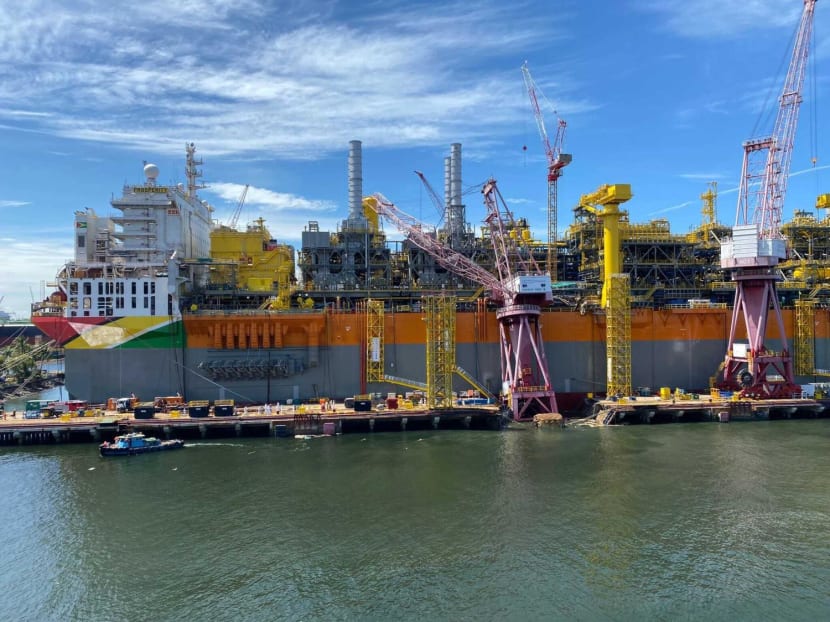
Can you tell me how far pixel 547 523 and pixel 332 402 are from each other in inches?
1050

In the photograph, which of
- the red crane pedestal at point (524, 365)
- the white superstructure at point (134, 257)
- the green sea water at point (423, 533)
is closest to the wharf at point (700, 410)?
the red crane pedestal at point (524, 365)

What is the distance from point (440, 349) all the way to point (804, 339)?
37.9m

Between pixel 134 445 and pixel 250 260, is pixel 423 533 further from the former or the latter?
pixel 250 260

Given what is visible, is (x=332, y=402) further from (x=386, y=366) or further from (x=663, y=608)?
(x=663, y=608)

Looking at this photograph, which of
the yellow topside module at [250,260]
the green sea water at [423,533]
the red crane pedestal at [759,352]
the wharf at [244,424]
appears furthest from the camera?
the yellow topside module at [250,260]

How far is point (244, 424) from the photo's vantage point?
41031 millimetres

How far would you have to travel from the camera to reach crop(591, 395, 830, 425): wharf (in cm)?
4456

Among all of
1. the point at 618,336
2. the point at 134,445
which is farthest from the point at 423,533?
the point at 618,336

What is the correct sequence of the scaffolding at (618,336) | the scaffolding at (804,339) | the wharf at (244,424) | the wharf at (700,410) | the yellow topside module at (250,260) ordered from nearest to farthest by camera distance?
the wharf at (244,424) → the wharf at (700,410) → the scaffolding at (618,336) → the scaffolding at (804,339) → the yellow topside module at (250,260)

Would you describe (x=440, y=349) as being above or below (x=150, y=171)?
below

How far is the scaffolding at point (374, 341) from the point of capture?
49000 millimetres

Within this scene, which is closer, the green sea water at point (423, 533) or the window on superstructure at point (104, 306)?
the green sea water at point (423, 533)

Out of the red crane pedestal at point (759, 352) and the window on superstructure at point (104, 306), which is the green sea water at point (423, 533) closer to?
the red crane pedestal at point (759, 352)

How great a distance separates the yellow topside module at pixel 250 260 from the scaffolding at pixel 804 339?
171 feet
